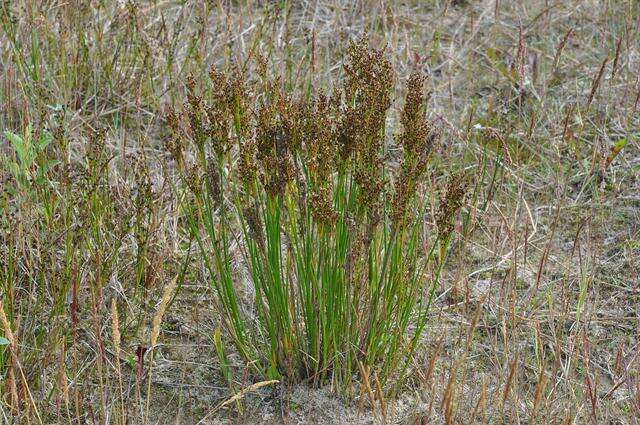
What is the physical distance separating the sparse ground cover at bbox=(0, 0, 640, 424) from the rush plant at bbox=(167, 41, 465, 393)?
1.4 inches

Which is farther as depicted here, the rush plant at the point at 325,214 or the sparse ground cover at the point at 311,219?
the sparse ground cover at the point at 311,219

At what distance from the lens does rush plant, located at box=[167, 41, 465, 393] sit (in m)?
2.16

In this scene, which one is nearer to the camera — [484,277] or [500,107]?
[484,277]

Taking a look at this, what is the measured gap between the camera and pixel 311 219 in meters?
2.77

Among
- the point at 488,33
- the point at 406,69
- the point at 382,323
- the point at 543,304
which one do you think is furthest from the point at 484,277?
the point at 488,33

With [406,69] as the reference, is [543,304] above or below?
below

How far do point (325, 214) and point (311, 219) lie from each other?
25.6 inches

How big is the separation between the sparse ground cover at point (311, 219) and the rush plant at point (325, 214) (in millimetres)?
35

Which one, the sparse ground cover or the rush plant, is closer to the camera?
the rush plant

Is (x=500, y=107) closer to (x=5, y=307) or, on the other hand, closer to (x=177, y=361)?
(x=177, y=361)

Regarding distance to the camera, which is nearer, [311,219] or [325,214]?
[325,214]

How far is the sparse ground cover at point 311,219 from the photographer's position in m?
2.51

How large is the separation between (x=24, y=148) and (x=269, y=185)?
41.4 inches

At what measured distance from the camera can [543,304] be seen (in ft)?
9.99
